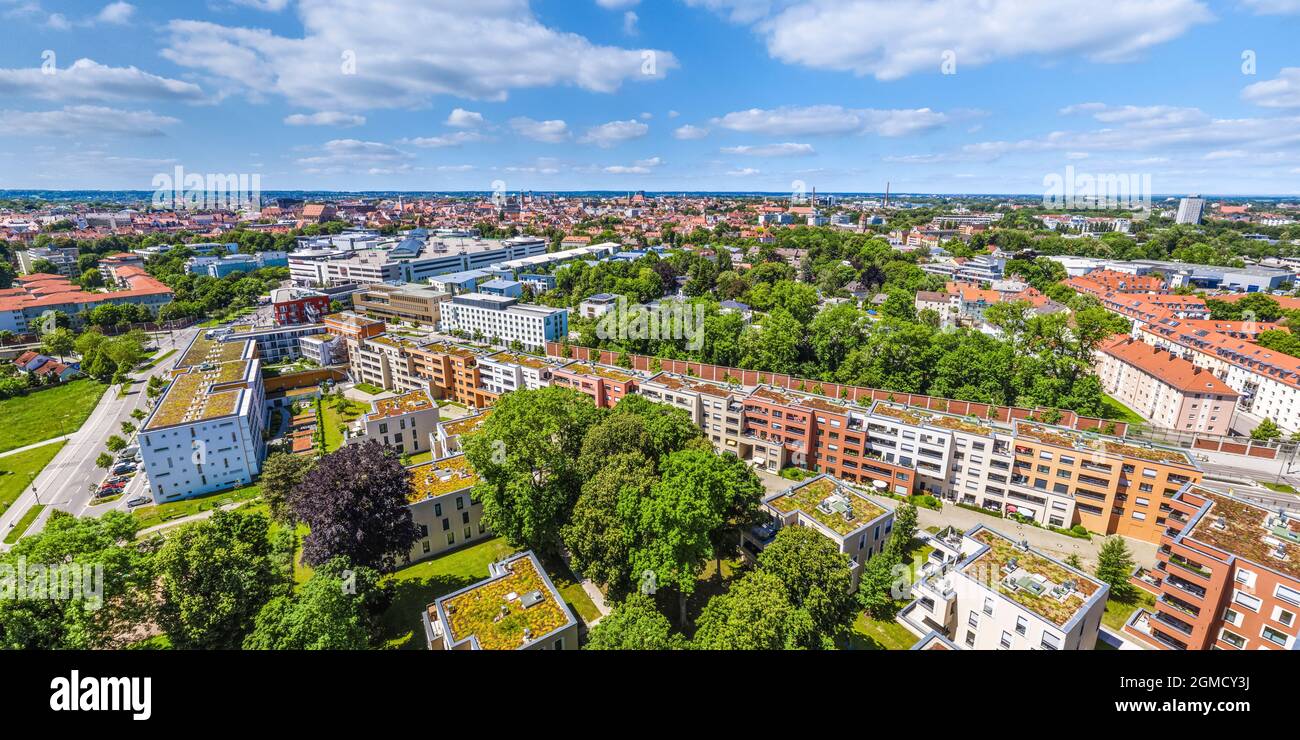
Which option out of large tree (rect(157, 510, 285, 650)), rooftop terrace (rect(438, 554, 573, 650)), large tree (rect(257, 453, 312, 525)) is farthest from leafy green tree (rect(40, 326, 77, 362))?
rooftop terrace (rect(438, 554, 573, 650))

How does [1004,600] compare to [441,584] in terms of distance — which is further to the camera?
[441,584]

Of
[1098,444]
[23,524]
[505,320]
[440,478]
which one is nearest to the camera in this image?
[440,478]

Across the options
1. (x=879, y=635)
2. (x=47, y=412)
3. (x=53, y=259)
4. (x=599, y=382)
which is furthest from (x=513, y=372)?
(x=53, y=259)

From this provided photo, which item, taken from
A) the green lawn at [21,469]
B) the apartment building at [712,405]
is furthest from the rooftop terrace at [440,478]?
the green lawn at [21,469]

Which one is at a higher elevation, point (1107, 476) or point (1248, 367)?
point (1248, 367)

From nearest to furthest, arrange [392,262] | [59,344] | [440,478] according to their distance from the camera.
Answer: [440,478] < [59,344] < [392,262]

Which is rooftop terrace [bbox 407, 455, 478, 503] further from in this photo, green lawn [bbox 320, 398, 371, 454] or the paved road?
the paved road

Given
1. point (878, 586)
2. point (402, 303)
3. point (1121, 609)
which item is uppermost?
point (402, 303)

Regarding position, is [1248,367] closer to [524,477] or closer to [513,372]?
[524,477]
